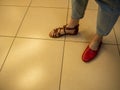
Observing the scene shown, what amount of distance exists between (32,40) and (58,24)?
26 centimetres

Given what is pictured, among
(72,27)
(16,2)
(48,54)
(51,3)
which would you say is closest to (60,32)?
(72,27)

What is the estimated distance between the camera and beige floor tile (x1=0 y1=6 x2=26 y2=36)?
3.56 feet

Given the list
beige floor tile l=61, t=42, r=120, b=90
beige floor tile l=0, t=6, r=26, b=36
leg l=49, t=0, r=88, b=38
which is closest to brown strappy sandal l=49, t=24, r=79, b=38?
leg l=49, t=0, r=88, b=38

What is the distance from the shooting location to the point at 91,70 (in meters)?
0.86

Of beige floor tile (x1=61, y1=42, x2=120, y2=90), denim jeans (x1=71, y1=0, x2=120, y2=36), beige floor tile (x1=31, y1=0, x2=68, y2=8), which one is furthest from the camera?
beige floor tile (x1=31, y1=0, x2=68, y2=8)

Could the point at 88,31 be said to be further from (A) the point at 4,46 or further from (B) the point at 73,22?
(A) the point at 4,46

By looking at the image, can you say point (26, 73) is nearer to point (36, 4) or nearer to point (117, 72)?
point (117, 72)

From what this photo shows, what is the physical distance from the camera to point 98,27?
800mm

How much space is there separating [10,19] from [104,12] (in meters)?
0.77

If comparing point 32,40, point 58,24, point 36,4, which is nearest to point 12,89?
point 32,40

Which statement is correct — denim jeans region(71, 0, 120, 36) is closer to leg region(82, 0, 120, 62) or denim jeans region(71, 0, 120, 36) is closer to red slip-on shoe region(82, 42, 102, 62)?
leg region(82, 0, 120, 62)

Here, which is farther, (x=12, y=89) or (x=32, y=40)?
(x=32, y=40)

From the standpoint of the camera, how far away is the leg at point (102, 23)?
67 cm

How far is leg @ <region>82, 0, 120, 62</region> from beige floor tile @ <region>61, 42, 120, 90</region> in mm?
42
